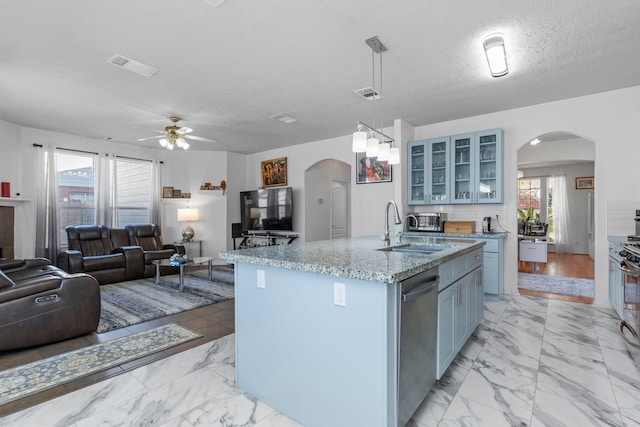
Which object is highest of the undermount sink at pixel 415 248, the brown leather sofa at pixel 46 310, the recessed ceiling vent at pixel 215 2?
the recessed ceiling vent at pixel 215 2

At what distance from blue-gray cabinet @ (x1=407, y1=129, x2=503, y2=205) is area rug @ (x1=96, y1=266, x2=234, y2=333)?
3323 millimetres

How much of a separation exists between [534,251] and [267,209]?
5.34 m

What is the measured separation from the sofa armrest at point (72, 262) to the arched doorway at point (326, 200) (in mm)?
3958

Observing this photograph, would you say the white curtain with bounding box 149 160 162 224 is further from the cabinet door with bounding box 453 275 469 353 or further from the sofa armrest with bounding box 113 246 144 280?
the cabinet door with bounding box 453 275 469 353

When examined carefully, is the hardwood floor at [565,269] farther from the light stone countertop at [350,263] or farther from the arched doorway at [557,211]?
the light stone countertop at [350,263]

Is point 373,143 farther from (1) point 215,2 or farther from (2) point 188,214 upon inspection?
(2) point 188,214

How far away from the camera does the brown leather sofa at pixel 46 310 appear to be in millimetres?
2682

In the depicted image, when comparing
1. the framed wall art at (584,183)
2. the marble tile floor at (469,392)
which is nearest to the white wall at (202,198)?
the marble tile floor at (469,392)

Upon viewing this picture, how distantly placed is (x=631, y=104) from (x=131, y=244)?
25.8 ft

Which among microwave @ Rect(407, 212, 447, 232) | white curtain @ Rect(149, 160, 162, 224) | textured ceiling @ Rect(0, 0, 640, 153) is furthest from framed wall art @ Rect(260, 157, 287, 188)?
microwave @ Rect(407, 212, 447, 232)

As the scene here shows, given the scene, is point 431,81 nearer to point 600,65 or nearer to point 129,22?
point 600,65

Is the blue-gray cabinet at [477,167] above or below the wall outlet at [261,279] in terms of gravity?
above

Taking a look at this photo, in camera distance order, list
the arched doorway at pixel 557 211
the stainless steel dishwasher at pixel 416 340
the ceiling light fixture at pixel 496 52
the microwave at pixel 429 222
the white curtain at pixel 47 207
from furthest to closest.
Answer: the arched doorway at pixel 557 211 → the white curtain at pixel 47 207 → the microwave at pixel 429 222 → the ceiling light fixture at pixel 496 52 → the stainless steel dishwasher at pixel 416 340

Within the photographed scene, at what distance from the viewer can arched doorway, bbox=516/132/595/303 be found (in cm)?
607
